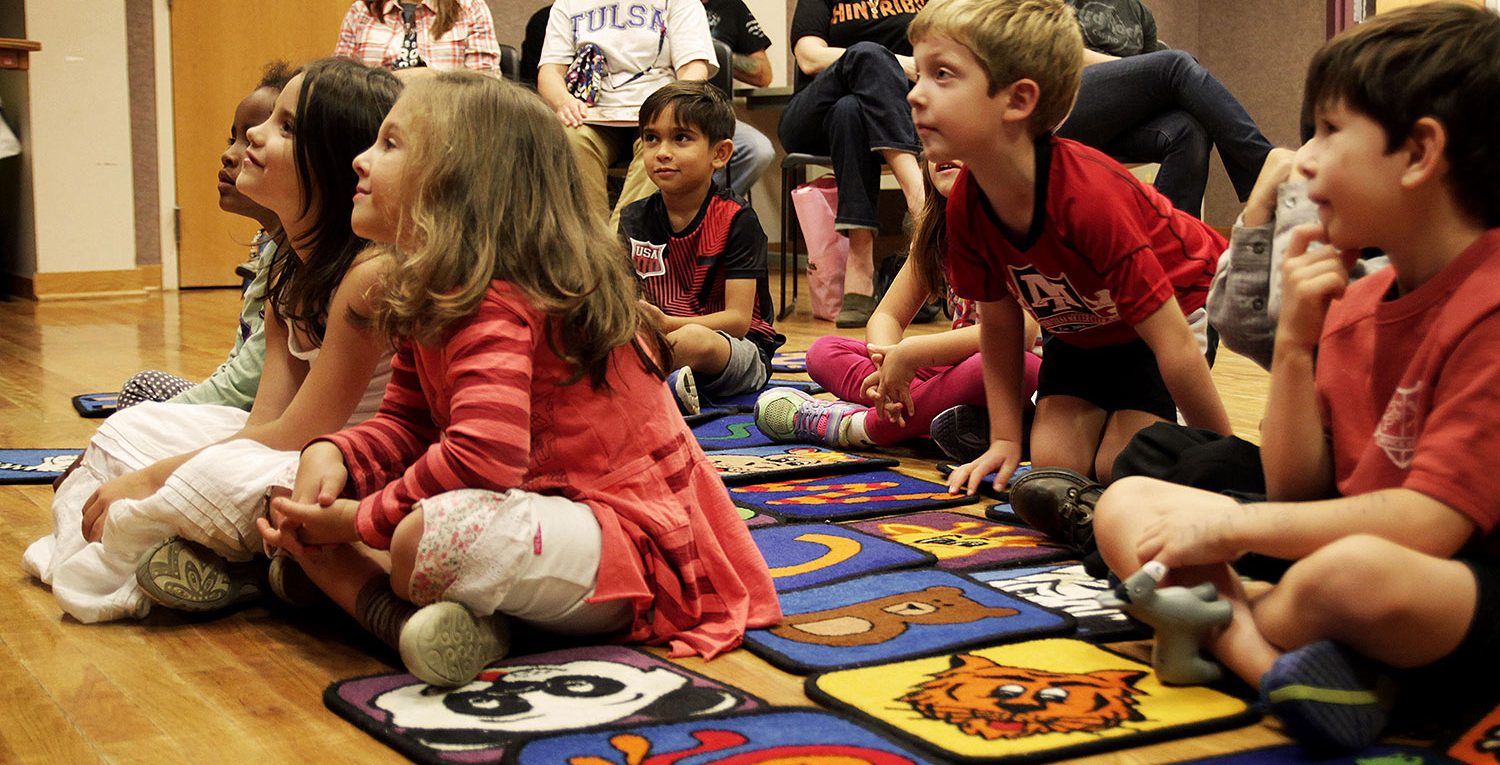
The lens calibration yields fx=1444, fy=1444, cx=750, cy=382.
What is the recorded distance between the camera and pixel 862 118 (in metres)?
3.71

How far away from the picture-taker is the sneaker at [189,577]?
1.24 metres

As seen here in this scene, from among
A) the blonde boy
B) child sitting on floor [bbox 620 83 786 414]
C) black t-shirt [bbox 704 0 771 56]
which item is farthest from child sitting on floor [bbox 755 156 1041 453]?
black t-shirt [bbox 704 0 771 56]

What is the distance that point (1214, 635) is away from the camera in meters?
1.05

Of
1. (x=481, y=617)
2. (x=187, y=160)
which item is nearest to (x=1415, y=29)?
(x=481, y=617)

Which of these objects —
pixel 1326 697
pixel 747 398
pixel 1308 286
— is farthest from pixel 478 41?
pixel 1326 697

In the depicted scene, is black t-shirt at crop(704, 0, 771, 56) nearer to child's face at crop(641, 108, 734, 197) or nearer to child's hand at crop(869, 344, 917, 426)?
child's face at crop(641, 108, 734, 197)

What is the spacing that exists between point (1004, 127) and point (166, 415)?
925mm

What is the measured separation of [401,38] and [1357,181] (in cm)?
301

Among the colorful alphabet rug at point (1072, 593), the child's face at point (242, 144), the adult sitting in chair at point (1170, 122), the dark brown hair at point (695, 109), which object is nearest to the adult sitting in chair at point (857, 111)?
the adult sitting in chair at point (1170, 122)

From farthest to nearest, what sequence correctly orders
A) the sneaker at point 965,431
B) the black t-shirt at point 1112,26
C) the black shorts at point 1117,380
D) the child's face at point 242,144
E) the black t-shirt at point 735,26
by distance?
the black t-shirt at point 735,26, the black t-shirt at point 1112,26, the sneaker at point 965,431, the black shorts at point 1117,380, the child's face at point 242,144

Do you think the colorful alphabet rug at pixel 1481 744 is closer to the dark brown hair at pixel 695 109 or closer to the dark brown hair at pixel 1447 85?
the dark brown hair at pixel 1447 85

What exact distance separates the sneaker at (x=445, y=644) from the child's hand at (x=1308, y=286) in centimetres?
64

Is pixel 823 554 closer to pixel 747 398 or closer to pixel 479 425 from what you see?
pixel 479 425

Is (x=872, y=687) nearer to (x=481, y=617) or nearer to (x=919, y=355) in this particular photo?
(x=481, y=617)
